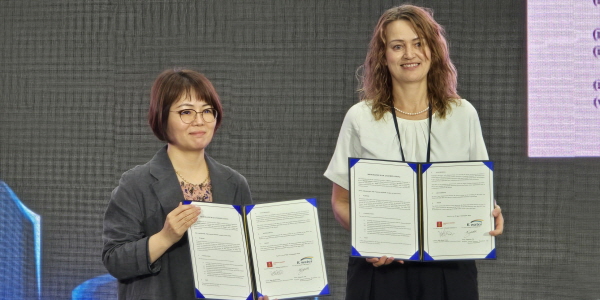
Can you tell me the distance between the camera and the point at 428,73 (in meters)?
2.14

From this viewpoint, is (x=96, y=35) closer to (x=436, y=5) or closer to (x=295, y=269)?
(x=436, y=5)

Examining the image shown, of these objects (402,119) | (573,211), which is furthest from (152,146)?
(573,211)

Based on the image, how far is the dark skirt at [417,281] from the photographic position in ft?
6.36

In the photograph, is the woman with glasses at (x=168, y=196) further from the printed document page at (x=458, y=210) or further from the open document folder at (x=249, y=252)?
the printed document page at (x=458, y=210)

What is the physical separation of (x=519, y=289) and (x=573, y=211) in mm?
471

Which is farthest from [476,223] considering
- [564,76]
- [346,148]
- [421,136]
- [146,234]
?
[564,76]

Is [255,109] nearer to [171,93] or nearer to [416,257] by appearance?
[171,93]

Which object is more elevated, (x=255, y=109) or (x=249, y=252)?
(x=255, y=109)

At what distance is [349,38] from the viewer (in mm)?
3441

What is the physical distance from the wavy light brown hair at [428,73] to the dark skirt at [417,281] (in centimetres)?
45

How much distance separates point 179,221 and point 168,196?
142 millimetres

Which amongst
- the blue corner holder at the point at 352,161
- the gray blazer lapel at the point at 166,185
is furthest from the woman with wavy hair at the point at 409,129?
the gray blazer lapel at the point at 166,185

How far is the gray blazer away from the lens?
6.14 feet

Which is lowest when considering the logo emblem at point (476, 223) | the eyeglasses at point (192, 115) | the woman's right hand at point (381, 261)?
the woman's right hand at point (381, 261)
